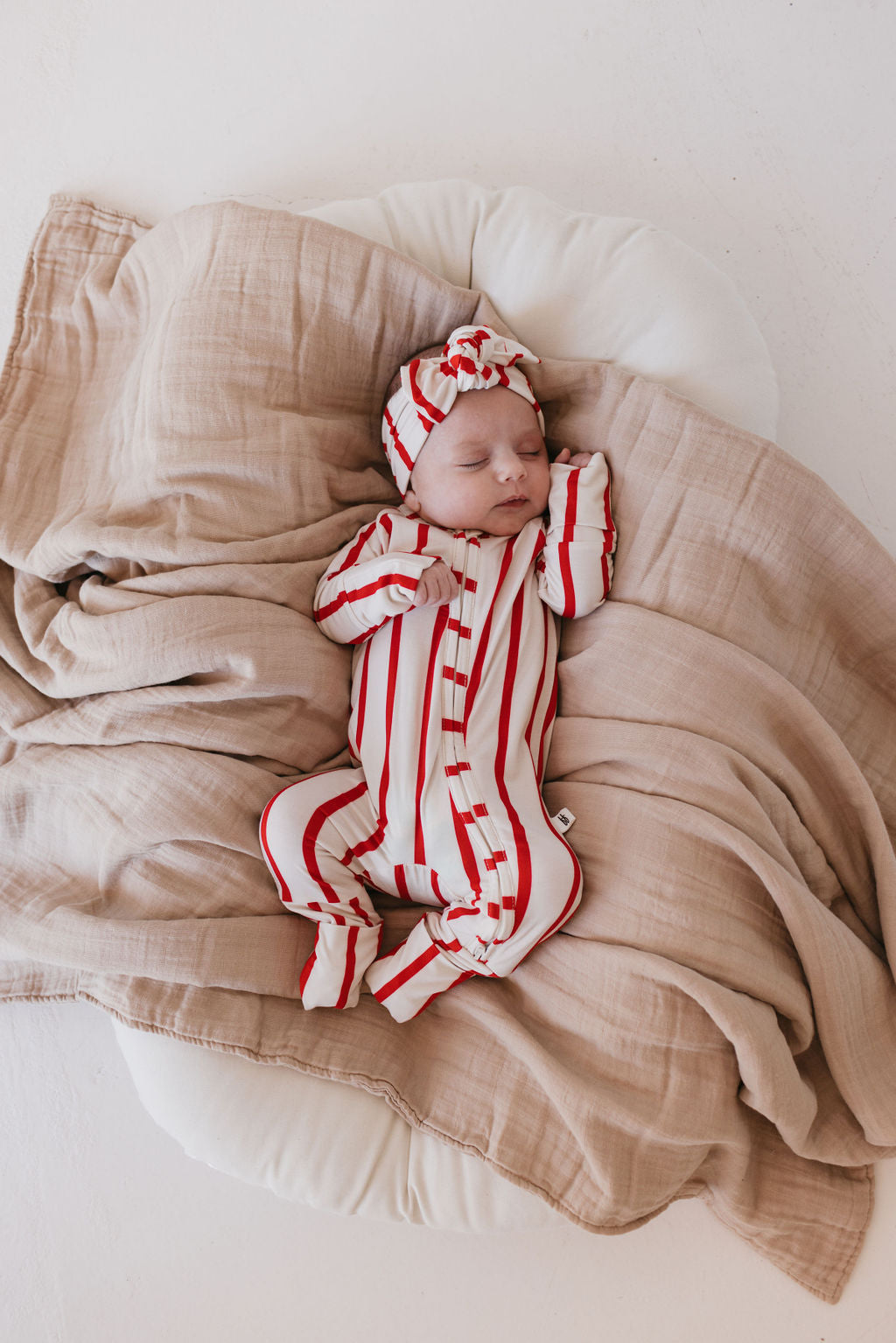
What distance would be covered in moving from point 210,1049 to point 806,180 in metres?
1.56

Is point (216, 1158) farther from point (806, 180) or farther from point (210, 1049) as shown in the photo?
point (806, 180)

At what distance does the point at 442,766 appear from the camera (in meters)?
1.18

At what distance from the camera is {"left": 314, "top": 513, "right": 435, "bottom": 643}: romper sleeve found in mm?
1172

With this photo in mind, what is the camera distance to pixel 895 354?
149 cm

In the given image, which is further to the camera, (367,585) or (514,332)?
(514,332)

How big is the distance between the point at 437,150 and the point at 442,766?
3.49 ft

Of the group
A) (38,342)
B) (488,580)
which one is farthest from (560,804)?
(38,342)

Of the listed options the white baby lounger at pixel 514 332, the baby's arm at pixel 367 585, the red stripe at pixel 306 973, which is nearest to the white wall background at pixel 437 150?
the white baby lounger at pixel 514 332

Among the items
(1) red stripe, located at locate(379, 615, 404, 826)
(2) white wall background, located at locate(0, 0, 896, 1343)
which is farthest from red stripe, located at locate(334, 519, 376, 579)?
(2) white wall background, located at locate(0, 0, 896, 1343)

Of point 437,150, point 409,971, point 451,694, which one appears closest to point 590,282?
point 437,150

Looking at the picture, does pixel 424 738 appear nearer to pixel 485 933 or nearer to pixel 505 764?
pixel 505 764

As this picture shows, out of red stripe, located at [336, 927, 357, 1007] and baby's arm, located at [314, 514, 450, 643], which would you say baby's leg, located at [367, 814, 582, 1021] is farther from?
baby's arm, located at [314, 514, 450, 643]

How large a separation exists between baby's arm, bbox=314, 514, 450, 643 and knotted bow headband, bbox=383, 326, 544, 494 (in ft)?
0.33

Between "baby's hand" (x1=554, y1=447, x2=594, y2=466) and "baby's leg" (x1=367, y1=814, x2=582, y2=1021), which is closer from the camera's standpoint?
"baby's leg" (x1=367, y1=814, x2=582, y2=1021)
